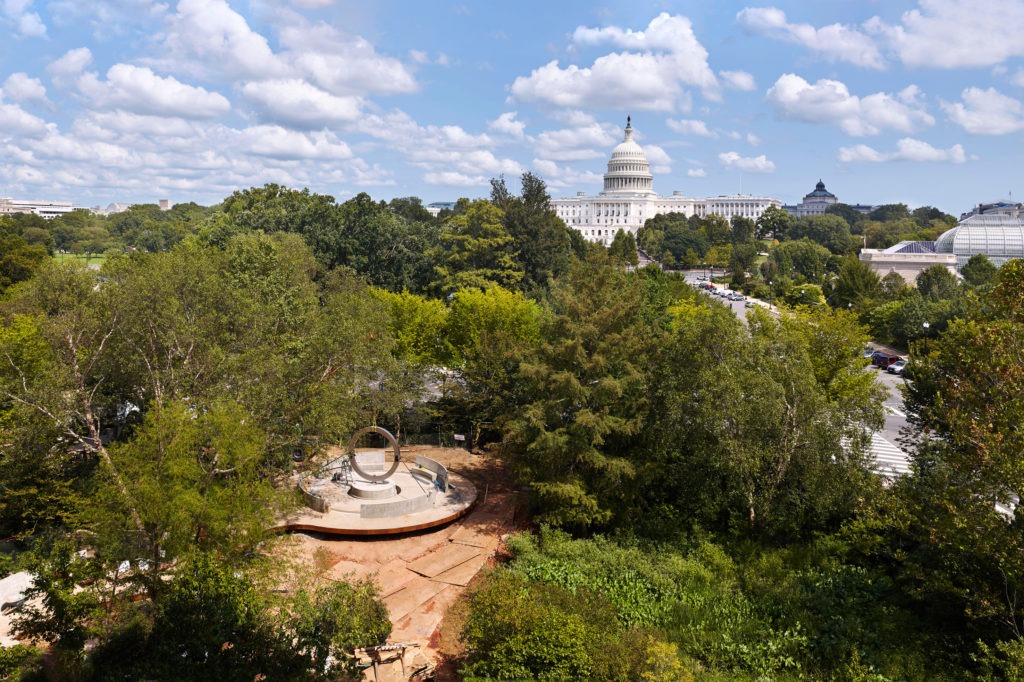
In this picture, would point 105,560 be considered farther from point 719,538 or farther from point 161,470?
point 719,538

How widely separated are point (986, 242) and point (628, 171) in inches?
3941

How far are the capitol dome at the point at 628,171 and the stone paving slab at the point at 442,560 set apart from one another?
161217 mm

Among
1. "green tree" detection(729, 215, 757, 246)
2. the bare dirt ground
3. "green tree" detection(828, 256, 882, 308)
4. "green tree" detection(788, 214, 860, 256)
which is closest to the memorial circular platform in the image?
the bare dirt ground

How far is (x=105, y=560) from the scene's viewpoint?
1297cm

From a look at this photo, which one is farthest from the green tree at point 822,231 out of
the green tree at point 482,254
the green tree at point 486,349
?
the green tree at point 486,349

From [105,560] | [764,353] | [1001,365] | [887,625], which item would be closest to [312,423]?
[105,560]

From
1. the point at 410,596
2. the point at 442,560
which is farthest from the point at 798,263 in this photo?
the point at 410,596

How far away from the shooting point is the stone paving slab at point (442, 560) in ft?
59.8

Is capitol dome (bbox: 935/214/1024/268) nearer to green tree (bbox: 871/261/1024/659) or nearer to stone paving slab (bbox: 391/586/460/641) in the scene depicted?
green tree (bbox: 871/261/1024/659)

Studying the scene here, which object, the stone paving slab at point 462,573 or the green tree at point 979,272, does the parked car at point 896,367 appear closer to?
the green tree at point 979,272

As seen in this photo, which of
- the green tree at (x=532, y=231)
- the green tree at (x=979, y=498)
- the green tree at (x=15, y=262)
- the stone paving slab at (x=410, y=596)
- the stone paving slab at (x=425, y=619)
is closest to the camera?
the green tree at (x=979, y=498)

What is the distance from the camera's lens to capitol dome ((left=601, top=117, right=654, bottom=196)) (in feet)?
560

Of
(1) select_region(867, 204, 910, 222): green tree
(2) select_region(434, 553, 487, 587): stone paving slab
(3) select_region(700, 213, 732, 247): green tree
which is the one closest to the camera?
(2) select_region(434, 553, 487, 587): stone paving slab

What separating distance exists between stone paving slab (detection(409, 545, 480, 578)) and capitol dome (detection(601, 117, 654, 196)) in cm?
16122
